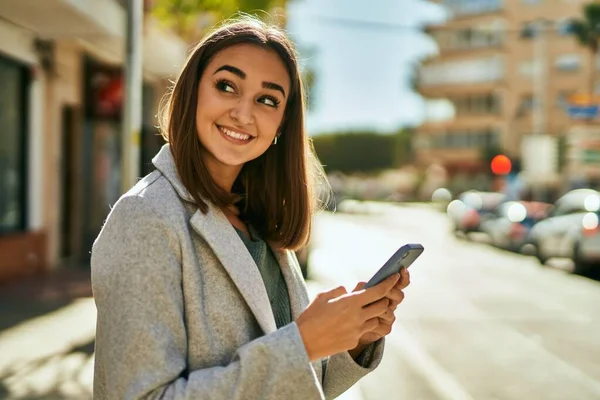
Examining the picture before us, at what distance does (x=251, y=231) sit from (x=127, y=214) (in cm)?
50

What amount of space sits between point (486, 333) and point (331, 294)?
7.91 m

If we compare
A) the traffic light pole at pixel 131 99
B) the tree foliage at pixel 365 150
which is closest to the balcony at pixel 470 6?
the tree foliage at pixel 365 150

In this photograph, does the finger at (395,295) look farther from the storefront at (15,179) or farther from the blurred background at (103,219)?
the storefront at (15,179)

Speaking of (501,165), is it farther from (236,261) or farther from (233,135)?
(236,261)

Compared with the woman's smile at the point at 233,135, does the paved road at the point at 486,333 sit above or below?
below

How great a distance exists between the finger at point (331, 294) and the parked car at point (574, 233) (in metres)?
15.6

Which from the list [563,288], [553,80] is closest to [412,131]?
[553,80]

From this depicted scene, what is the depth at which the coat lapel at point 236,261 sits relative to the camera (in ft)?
5.19

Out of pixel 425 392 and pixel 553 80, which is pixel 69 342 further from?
pixel 553 80

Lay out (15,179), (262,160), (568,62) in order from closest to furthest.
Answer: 1. (262,160)
2. (15,179)
3. (568,62)

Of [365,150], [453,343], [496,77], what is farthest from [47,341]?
[365,150]

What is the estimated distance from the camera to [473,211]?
29.2m

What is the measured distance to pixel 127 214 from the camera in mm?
1498

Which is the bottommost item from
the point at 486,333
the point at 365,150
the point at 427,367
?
the point at 486,333
